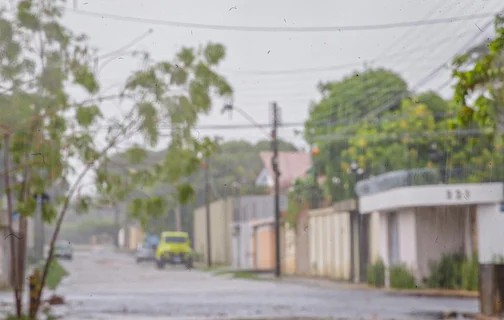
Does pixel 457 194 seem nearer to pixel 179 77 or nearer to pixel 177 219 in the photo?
pixel 179 77

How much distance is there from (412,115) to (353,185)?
4556mm

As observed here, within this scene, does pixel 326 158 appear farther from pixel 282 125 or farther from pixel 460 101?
pixel 460 101

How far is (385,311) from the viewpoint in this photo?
23.2m

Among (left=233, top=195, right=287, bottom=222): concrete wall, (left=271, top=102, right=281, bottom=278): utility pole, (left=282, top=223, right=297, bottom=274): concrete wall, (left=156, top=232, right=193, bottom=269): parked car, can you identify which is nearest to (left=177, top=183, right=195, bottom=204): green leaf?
(left=271, top=102, right=281, bottom=278): utility pole

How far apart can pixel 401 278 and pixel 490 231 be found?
11.1 feet

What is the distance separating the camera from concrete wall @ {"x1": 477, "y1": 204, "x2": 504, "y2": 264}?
33688mm

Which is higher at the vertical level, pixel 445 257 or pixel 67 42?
pixel 67 42

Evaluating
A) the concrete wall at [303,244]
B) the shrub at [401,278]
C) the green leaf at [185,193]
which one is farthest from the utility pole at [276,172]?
the green leaf at [185,193]

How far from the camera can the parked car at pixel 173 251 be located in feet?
198

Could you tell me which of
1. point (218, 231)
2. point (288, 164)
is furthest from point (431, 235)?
point (288, 164)

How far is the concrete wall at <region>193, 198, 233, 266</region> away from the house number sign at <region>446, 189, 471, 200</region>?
40.0 meters

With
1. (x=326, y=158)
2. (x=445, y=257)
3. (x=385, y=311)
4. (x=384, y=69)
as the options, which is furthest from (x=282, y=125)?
(x=385, y=311)

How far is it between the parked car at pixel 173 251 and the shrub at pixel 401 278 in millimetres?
25555

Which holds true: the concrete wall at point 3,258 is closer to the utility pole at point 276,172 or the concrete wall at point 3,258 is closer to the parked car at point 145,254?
the utility pole at point 276,172
